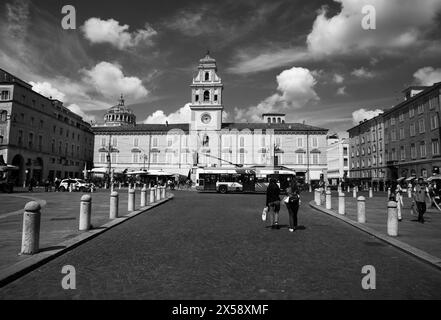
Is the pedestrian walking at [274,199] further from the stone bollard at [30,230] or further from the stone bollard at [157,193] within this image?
the stone bollard at [157,193]

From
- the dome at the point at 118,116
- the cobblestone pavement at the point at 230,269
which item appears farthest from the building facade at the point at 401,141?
the dome at the point at 118,116

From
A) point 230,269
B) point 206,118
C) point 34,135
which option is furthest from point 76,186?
point 230,269

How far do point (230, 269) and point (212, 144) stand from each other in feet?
191

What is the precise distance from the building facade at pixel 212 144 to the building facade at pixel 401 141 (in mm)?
7677

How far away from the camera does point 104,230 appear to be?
370 inches

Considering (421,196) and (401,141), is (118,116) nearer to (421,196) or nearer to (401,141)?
(401,141)

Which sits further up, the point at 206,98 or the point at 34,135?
the point at 206,98

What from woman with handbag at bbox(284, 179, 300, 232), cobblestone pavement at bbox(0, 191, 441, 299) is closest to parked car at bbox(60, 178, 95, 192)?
cobblestone pavement at bbox(0, 191, 441, 299)

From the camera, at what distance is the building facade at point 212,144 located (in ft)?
206

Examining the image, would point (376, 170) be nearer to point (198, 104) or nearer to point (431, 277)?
point (198, 104)

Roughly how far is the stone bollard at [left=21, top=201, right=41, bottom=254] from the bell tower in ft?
185

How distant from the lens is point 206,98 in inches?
2493

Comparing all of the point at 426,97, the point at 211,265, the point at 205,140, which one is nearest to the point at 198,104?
the point at 205,140

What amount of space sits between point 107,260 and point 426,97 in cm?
4440
